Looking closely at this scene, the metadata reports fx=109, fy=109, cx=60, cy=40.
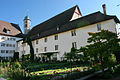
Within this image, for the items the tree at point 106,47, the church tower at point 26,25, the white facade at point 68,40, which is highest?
the church tower at point 26,25

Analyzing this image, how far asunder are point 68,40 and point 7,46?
24585 millimetres

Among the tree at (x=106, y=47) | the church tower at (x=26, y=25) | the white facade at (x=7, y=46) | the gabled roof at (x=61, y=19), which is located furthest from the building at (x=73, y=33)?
the church tower at (x=26, y=25)

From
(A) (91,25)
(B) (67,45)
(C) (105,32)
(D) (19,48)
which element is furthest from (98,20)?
(D) (19,48)

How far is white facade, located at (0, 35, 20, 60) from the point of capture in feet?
119

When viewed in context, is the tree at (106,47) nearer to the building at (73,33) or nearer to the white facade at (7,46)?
the building at (73,33)

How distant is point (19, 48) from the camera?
40250 millimetres

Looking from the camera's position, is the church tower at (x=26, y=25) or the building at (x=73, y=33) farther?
the church tower at (x=26, y=25)

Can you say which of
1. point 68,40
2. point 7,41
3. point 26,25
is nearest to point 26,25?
point 26,25

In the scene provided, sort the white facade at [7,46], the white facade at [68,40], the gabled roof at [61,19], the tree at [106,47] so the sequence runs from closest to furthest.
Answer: the tree at [106,47], the white facade at [68,40], the gabled roof at [61,19], the white facade at [7,46]

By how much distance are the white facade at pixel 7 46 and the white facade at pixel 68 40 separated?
1145cm

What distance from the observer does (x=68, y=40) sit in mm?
24031

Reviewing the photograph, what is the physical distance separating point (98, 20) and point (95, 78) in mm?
13434

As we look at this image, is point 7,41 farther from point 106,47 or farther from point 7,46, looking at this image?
point 106,47

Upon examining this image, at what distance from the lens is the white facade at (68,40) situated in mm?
19016
